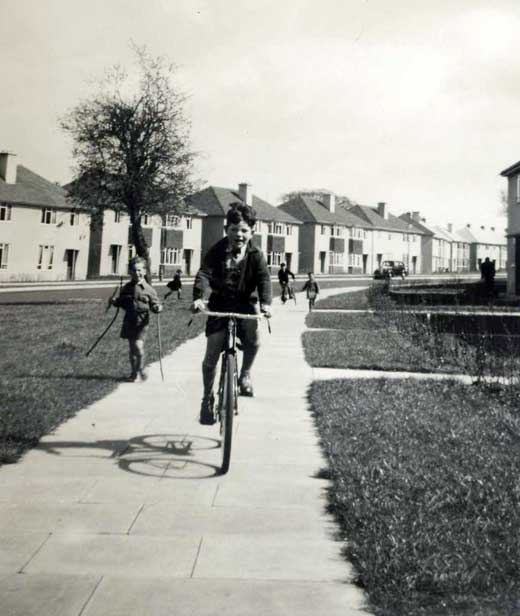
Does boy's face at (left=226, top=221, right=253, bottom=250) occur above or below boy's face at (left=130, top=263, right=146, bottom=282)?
above

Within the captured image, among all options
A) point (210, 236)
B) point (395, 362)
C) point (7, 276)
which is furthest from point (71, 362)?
point (210, 236)

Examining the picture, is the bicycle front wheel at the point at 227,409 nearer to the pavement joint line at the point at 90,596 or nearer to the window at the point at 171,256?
the pavement joint line at the point at 90,596

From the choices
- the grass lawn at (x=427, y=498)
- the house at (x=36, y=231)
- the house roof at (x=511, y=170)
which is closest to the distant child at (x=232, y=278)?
the grass lawn at (x=427, y=498)

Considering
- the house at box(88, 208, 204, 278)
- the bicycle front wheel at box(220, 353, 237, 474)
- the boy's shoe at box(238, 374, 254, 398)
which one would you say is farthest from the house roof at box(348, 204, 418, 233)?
the bicycle front wheel at box(220, 353, 237, 474)

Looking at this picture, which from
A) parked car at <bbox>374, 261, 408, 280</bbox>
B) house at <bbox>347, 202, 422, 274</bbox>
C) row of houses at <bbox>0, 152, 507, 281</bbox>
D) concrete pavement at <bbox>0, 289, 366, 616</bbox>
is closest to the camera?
concrete pavement at <bbox>0, 289, 366, 616</bbox>

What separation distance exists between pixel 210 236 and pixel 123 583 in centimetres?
6921

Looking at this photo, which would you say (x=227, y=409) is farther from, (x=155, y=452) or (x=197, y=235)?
(x=197, y=235)

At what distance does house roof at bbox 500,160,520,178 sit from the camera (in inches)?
1200

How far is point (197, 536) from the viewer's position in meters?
4.00

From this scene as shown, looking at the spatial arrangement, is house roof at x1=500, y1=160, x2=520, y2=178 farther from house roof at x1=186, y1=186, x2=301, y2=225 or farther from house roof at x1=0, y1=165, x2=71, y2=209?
house roof at x1=186, y1=186, x2=301, y2=225

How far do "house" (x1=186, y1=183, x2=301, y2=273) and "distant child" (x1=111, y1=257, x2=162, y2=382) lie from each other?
196 ft

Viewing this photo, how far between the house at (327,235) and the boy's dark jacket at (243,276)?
249 feet

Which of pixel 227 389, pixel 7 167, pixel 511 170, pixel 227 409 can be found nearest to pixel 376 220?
pixel 7 167

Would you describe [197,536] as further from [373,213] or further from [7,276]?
[373,213]
